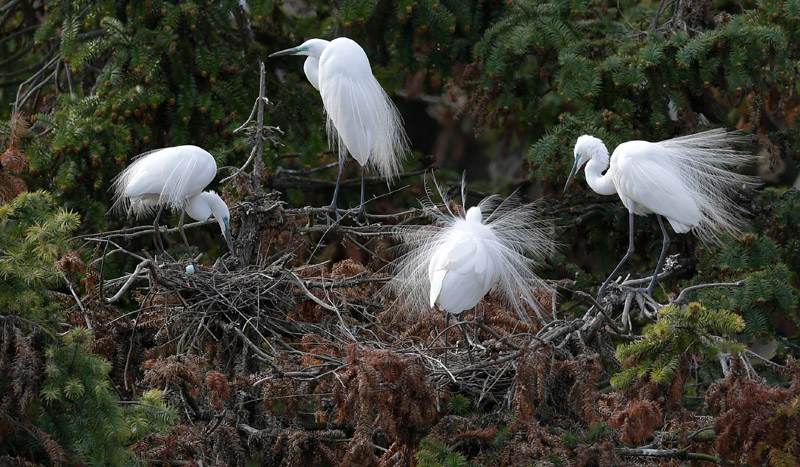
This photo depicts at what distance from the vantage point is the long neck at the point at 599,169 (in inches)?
188

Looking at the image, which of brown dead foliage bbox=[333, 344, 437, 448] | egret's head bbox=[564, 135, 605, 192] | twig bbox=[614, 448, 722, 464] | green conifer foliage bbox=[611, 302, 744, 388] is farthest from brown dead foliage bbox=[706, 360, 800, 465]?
egret's head bbox=[564, 135, 605, 192]

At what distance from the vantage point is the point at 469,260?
393 cm

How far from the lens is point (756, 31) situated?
16.6 feet

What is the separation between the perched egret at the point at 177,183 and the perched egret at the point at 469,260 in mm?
987

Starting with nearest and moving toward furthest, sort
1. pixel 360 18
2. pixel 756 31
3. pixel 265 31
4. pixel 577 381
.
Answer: pixel 577 381 → pixel 756 31 → pixel 360 18 → pixel 265 31

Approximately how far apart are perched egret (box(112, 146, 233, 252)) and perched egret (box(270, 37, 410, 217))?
68cm

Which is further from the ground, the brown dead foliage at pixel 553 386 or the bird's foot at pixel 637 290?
the brown dead foliage at pixel 553 386

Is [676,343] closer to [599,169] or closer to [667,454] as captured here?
[667,454]

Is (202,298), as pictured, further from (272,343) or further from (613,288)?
(613,288)

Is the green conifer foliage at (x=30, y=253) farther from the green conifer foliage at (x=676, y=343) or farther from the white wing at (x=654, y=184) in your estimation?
the white wing at (x=654, y=184)

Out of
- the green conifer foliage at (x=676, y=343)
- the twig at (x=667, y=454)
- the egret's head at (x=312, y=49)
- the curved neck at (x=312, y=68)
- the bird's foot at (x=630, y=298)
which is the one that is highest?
the egret's head at (x=312, y=49)

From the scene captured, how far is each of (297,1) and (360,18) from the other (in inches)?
113

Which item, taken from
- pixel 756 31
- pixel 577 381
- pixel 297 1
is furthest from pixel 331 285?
pixel 297 1

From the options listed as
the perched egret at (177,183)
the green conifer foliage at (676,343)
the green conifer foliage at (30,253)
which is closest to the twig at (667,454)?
the green conifer foliage at (676,343)
